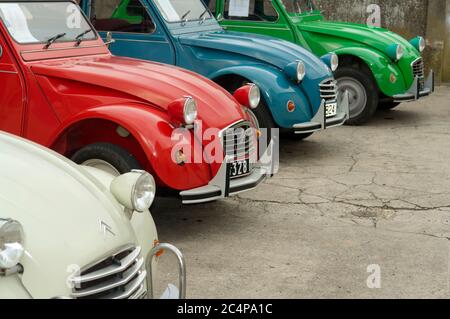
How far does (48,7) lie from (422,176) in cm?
367

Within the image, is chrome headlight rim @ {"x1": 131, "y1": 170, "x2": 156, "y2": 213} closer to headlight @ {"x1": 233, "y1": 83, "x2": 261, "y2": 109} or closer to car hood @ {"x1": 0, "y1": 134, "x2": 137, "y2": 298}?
car hood @ {"x1": 0, "y1": 134, "x2": 137, "y2": 298}

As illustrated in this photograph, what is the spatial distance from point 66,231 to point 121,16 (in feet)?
16.7

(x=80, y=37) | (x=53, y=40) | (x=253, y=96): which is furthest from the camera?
(x=253, y=96)

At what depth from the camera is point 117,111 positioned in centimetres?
551

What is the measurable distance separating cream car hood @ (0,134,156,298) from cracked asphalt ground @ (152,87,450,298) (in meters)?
1.31

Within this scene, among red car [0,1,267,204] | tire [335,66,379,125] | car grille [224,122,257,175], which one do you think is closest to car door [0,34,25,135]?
red car [0,1,267,204]

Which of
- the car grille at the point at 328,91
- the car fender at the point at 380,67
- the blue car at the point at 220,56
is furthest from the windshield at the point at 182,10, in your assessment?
the car fender at the point at 380,67

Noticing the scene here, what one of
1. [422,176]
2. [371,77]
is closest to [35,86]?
[422,176]

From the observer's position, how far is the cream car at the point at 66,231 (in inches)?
112

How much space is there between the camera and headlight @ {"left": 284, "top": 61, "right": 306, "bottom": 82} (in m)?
7.80

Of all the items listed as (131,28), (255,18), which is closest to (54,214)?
Answer: (131,28)

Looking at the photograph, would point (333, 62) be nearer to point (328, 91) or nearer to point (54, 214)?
point (328, 91)

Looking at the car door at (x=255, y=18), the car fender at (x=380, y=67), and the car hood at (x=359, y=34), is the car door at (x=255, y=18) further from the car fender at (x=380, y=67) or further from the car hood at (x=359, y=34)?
the car fender at (x=380, y=67)
